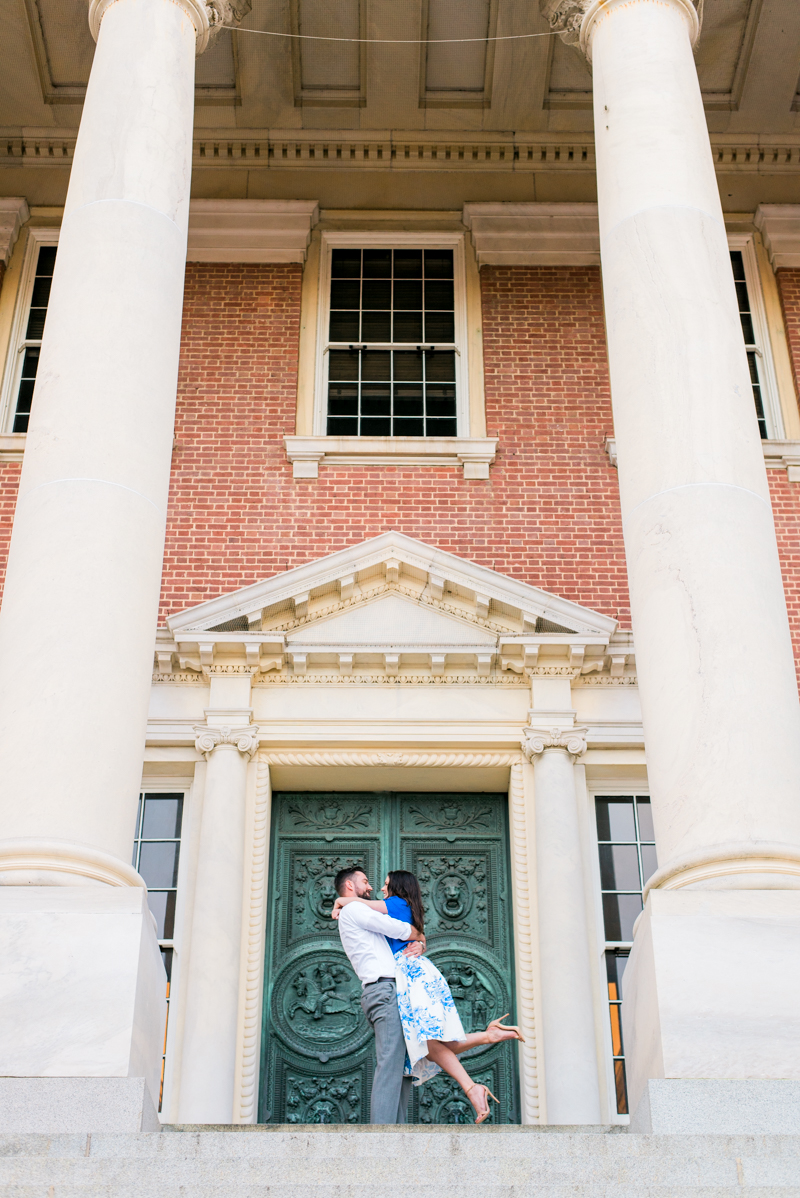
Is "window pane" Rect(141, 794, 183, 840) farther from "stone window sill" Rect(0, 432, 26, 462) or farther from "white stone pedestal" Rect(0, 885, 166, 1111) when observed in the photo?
"white stone pedestal" Rect(0, 885, 166, 1111)

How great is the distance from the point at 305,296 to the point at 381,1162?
9966 mm

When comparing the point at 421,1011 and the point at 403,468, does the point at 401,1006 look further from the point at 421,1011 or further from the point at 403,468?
the point at 403,468

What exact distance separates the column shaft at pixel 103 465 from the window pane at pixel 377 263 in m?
5.06

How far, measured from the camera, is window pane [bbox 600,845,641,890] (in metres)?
10.4

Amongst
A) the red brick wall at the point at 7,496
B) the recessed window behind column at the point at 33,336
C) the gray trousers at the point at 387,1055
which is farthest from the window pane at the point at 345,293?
the gray trousers at the point at 387,1055

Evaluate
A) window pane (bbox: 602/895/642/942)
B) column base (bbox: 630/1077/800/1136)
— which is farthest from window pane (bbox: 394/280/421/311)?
column base (bbox: 630/1077/800/1136)

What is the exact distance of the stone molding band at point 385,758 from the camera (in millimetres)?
10562

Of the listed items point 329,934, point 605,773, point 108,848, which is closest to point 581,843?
point 605,773

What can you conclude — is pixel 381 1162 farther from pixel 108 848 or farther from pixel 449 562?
pixel 449 562

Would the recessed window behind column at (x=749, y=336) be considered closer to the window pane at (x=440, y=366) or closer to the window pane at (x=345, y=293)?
the window pane at (x=440, y=366)

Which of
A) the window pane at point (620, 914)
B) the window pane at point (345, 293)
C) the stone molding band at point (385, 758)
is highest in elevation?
the window pane at point (345, 293)

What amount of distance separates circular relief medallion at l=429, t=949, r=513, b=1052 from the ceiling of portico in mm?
7432

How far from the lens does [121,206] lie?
25.1 feet

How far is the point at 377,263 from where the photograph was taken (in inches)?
536
